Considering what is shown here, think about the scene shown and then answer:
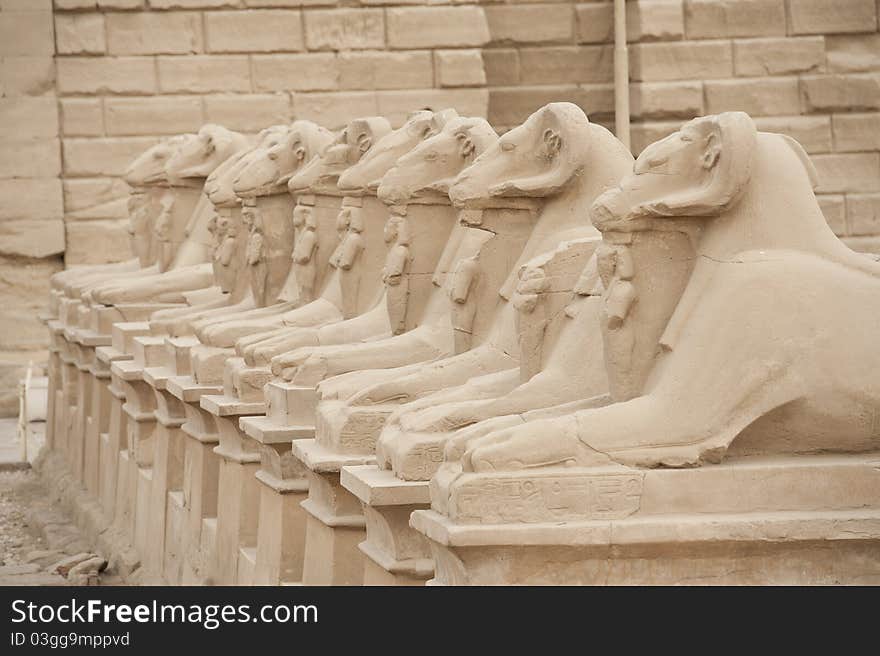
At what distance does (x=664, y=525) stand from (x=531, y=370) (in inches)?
41.3

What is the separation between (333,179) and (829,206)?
8.46 metres

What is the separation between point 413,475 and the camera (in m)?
5.36

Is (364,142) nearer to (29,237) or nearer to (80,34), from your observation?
(29,237)

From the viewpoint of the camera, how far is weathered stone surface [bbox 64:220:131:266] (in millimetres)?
15685

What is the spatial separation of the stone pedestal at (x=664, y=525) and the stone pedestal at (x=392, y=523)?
0.46 meters

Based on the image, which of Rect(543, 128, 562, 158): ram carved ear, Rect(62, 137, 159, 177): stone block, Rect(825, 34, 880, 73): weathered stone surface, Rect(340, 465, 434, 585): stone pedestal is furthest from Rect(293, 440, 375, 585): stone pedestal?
Rect(825, 34, 880, 73): weathered stone surface

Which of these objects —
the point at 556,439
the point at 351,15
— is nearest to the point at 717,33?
the point at 351,15

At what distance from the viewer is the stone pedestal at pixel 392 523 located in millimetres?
5297

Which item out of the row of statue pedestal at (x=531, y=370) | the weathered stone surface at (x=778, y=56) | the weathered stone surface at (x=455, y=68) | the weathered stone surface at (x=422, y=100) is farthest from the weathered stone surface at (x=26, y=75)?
the row of statue pedestal at (x=531, y=370)

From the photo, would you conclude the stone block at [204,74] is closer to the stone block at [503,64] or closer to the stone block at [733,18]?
the stone block at [503,64]

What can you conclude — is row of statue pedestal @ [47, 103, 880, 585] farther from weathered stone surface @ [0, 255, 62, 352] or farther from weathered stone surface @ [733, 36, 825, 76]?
weathered stone surface @ [733, 36, 825, 76]

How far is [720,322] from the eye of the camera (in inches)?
189

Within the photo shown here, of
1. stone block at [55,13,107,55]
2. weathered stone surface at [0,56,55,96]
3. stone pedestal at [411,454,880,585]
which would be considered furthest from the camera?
stone block at [55,13,107,55]
